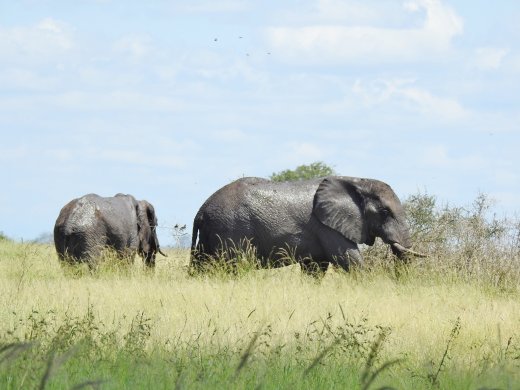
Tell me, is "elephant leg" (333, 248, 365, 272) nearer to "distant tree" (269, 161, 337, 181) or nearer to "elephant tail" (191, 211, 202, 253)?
"elephant tail" (191, 211, 202, 253)

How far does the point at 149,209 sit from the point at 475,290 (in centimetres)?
893

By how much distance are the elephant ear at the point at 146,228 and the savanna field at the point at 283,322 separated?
1975mm

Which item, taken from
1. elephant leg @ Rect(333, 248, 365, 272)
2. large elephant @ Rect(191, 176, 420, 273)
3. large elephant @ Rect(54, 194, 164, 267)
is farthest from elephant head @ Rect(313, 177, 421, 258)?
large elephant @ Rect(54, 194, 164, 267)

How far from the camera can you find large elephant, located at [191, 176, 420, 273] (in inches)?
632

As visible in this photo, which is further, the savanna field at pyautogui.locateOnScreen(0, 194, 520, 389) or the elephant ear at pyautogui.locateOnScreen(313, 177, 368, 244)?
the elephant ear at pyautogui.locateOnScreen(313, 177, 368, 244)

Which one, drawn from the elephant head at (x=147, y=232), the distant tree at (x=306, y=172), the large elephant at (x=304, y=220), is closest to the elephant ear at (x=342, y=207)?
the large elephant at (x=304, y=220)

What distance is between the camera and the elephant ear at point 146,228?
2077cm

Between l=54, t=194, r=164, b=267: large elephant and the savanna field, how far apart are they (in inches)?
19.8

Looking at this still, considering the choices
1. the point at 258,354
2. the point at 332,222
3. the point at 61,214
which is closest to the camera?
the point at 258,354

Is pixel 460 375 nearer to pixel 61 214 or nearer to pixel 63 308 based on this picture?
pixel 63 308

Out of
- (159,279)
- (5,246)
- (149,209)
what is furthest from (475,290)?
(5,246)

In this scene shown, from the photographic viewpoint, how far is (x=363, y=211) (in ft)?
55.4

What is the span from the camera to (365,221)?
1686 centimetres

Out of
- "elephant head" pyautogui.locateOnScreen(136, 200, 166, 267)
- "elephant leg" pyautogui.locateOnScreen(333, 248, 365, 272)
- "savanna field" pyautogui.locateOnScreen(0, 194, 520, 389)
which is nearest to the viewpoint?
"savanna field" pyautogui.locateOnScreen(0, 194, 520, 389)
